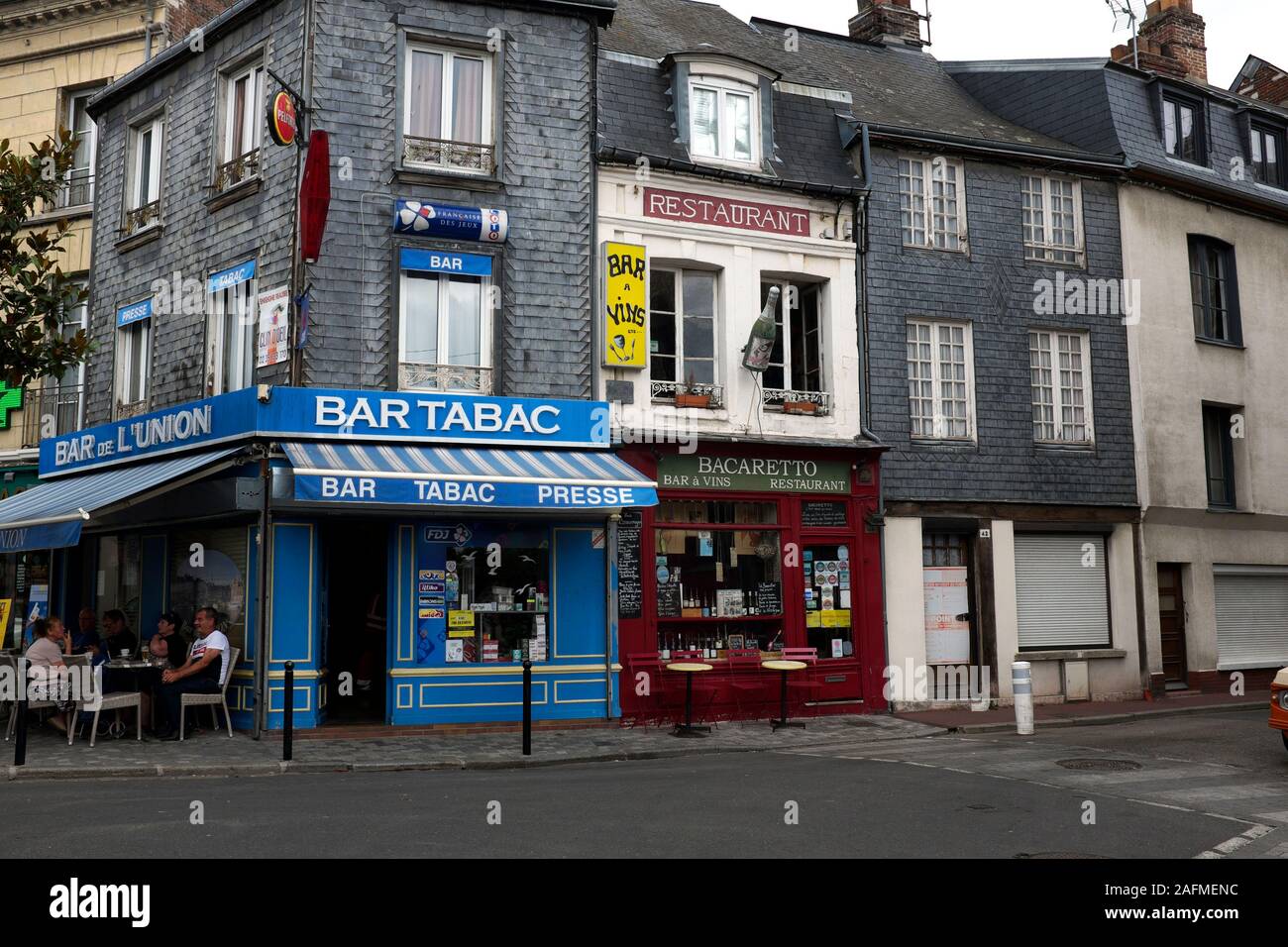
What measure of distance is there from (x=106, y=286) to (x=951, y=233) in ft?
42.2


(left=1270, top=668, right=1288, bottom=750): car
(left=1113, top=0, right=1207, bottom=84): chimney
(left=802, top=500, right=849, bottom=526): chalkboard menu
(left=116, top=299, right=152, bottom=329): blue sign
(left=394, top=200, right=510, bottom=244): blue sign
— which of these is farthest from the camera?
(left=1113, top=0, right=1207, bottom=84): chimney

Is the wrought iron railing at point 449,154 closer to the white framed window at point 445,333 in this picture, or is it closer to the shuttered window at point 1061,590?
the white framed window at point 445,333

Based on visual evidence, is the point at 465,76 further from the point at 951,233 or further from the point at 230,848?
the point at 230,848

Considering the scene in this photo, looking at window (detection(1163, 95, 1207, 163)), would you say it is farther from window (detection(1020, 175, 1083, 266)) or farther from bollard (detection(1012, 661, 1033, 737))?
bollard (detection(1012, 661, 1033, 737))

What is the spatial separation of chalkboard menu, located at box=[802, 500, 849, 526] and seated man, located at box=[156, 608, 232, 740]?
25.6ft

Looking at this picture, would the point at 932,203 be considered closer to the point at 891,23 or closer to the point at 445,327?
the point at 891,23

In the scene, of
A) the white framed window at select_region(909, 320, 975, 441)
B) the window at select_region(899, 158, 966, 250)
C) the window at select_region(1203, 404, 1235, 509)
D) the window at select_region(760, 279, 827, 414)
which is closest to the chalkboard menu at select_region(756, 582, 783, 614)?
the window at select_region(760, 279, 827, 414)

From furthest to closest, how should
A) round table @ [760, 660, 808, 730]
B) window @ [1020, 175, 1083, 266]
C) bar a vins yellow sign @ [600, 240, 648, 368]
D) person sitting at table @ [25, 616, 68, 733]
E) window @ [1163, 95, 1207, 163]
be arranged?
window @ [1163, 95, 1207, 163] → window @ [1020, 175, 1083, 266] → bar a vins yellow sign @ [600, 240, 648, 368] → round table @ [760, 660, 808, 730] → person sitting at table @ [25, 616, 68, 733]

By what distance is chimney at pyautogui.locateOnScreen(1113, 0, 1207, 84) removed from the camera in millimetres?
23781

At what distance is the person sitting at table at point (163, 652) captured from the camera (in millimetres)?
13391

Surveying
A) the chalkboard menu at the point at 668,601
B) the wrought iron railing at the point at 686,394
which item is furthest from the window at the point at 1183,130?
the chalkboard menu at the point at 668,601

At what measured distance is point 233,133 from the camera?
15727mm

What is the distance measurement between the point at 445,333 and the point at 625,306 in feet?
7.85

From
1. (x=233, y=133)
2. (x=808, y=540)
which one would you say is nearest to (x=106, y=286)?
(x=233, y=133)
